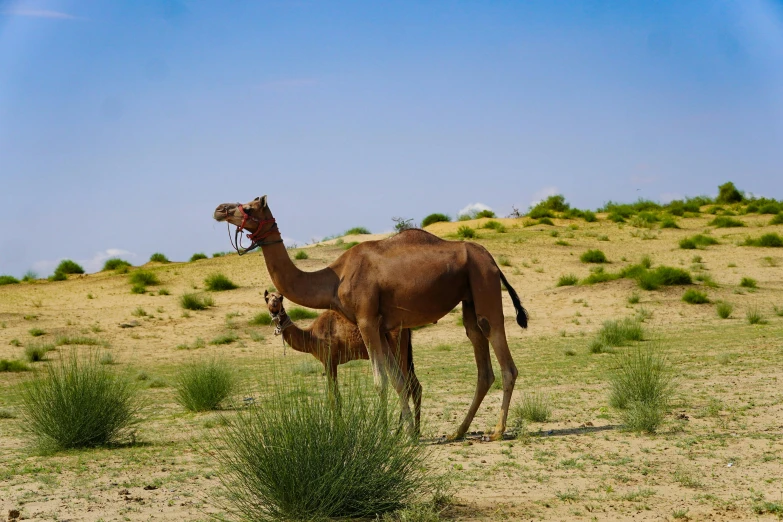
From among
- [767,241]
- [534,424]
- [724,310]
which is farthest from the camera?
[767,241]

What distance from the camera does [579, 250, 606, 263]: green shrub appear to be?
126 feet

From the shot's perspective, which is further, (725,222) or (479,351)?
(725,222)

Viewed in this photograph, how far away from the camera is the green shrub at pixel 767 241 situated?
3994 centimetres

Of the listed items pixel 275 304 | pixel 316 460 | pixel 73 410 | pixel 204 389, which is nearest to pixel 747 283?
pixel 204 389

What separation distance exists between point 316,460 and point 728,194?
59.8 metres

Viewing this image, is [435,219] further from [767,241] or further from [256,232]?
[256,232]

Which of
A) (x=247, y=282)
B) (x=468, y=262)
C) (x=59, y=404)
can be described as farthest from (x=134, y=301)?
(x=468, y=262)

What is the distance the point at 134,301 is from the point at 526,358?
1813 centimetres

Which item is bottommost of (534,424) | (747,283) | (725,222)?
(534,424)

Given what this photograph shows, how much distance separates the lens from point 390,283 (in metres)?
11.2

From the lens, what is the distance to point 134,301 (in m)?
34.8

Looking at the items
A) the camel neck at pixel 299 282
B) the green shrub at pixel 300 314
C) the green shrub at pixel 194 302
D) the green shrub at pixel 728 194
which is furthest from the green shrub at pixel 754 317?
the green shrub at pixel 728 194

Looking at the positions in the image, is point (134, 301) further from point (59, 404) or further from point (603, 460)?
point (603, 460)

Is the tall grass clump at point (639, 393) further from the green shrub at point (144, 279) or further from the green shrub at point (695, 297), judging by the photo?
the green shrub at point (144, 279)
